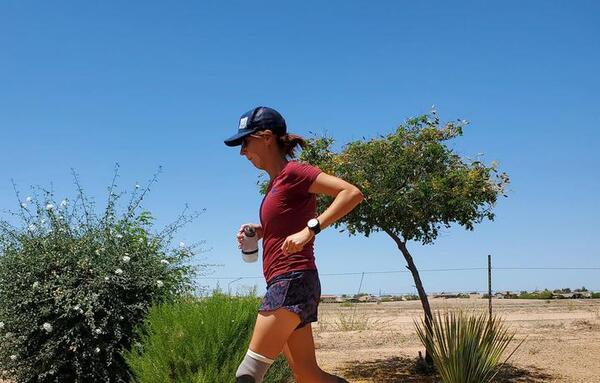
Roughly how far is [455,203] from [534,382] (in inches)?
123

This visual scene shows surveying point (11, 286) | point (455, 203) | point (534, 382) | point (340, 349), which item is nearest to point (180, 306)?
point (11, 286)

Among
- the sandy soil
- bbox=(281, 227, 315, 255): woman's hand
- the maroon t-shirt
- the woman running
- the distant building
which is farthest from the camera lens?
the distant building

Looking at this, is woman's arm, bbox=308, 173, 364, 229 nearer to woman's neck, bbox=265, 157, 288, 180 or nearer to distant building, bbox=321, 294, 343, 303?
woman's neck, bbox=265, 157, 288, 180

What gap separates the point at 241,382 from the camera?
4.25m

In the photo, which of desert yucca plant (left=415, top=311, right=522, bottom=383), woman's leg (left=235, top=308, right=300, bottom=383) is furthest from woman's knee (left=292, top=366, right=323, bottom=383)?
desert yucca plant (left=415, top=311, right=522, bottom=383)

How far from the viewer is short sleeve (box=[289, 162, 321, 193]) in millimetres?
4309

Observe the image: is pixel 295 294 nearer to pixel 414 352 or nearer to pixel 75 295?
pixel 75 295

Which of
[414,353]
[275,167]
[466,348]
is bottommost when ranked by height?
[414,353]

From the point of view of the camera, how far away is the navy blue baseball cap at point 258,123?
4496mm

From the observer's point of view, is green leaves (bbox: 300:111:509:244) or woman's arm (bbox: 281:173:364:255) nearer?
woman's arm (bbox: 281:173:364:255)

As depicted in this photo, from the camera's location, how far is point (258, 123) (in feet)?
14.7

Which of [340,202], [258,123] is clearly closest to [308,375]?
[340,202]

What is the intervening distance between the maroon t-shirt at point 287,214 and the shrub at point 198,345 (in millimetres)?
2130

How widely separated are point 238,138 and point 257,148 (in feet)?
0.45
